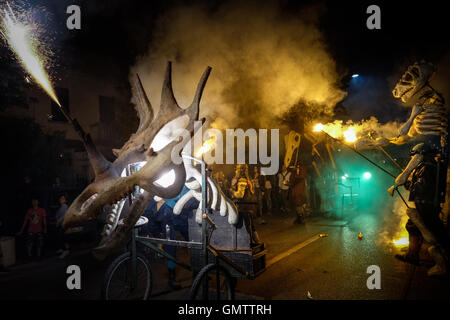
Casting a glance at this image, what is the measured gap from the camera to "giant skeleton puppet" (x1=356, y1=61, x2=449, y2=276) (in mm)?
5023

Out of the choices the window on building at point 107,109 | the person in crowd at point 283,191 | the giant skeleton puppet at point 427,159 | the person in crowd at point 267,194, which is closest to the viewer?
the giant skeleton puppet at point 427,159

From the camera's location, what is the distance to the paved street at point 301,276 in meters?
4.32

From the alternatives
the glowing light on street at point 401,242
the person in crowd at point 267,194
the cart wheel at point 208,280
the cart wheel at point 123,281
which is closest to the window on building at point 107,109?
the person in crowd at point 267,194

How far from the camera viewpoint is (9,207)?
8.45 meters

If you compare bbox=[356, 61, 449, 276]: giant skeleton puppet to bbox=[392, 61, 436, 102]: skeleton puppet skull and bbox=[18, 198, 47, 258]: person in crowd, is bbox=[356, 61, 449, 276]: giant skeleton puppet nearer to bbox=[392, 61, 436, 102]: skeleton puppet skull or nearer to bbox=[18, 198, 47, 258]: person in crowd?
A: bbox=[392, 61, 436, 102]: skeleton puppet skull

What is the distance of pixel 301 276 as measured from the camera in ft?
16.5

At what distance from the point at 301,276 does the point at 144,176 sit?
3.55 meters

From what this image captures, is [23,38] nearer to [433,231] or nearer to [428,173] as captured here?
[428,173]

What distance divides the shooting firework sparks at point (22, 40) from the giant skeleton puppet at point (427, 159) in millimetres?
6546

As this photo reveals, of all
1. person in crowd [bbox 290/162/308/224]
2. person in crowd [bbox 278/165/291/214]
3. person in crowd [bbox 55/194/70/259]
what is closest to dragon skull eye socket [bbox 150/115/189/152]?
person in crowd [bbox 55/194/70/259]

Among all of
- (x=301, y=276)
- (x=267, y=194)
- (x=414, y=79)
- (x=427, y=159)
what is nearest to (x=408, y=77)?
(x=414, y=79)

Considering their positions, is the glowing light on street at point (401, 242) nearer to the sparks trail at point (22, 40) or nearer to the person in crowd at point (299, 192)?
the person in crowd at point (299, 192)

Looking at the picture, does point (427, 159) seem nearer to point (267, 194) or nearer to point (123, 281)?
point (123, 281)
